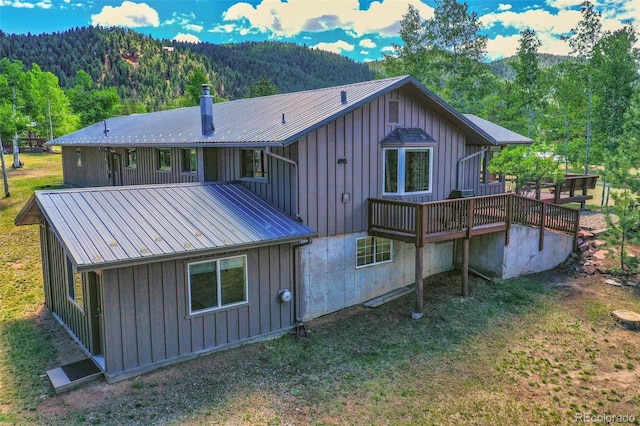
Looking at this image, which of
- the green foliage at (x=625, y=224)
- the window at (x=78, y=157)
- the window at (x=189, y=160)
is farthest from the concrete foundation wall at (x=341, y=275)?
the window at (x=78, y=157)

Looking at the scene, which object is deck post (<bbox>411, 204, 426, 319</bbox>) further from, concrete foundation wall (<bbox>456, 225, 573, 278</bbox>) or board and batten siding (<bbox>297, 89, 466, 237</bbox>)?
concrete foundation wall (<bbox>456, 225, 573, 278</bbox>)

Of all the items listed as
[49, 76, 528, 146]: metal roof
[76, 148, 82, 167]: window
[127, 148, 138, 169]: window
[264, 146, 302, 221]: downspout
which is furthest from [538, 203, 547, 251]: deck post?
[76, 148, 82, 167]: window

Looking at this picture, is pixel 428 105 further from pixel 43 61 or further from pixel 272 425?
pixel 43 61

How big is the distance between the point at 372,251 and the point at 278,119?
4.21 m

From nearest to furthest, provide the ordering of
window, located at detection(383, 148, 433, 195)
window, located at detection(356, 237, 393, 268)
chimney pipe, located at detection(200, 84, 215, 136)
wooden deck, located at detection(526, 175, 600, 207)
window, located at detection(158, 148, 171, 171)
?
window, located at detection(356, 237, 393, 268) < window, located at detection(383, 148, 433, 195) < chimney pipe, located at detection(200, 84, 215, 136) < window, located at detection(158, 148, 171, 171) < wooden deck, located at detection(526, 175, 600, 207)

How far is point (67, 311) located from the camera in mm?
9883

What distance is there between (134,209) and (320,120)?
4.34m

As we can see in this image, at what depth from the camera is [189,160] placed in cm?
1480

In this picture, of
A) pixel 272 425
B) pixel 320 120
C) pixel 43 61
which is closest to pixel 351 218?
pixel 320 120

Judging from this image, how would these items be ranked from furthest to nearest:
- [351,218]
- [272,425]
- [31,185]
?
[31,185]
[351,218]
[272,425]

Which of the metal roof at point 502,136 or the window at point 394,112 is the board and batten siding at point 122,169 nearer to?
the window at point 394,112

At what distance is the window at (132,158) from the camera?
59.0 ft

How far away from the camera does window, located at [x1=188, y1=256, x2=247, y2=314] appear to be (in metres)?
8.87

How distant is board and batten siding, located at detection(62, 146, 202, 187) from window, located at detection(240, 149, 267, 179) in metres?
1.86
